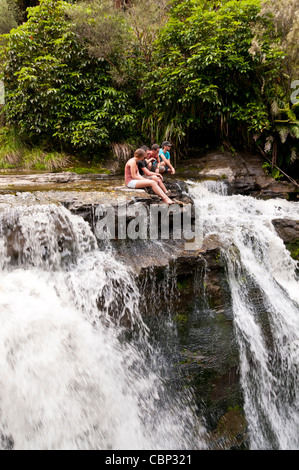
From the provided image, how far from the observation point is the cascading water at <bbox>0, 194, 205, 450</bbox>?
8.34 ft

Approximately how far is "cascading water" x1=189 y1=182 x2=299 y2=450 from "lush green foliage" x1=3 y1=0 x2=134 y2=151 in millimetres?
4693

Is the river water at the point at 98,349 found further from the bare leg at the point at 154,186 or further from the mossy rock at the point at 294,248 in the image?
the bare leg at the point at 154,186

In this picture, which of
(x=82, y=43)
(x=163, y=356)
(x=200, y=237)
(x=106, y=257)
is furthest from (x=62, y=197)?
(x=82, y=43)

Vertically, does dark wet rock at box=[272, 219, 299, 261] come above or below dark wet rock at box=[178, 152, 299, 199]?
below

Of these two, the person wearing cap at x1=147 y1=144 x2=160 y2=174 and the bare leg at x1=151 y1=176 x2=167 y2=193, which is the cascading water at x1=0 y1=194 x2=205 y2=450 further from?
the person wearing cap at x1=147 y1=144 x2=160 y2=174

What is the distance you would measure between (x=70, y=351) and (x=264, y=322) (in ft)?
8.96

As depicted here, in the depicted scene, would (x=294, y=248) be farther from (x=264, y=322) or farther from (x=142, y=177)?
(x=142, y=177)

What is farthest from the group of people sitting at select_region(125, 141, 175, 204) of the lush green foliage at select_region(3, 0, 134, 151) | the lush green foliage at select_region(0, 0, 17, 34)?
the lush green foliage at select_region(0, 0, 17, 34)

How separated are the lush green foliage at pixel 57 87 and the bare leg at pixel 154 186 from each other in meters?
3.39

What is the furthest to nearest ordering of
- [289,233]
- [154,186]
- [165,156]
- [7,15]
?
1. [7,15]
2. [165,156]
3. [289,233]
4. [154,186]

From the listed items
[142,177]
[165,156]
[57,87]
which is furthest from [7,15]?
[142,177]

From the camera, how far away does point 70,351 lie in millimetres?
2904

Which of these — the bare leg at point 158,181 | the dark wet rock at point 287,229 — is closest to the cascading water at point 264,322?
the dark wet rock at point 287,229

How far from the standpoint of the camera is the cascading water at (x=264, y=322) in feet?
11.2
